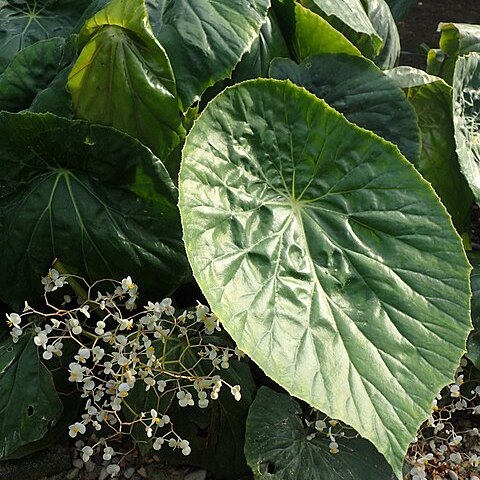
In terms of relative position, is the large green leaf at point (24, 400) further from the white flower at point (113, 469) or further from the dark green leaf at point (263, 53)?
the dark green leaf at point (263, 53)

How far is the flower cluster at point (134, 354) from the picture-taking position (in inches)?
53.8

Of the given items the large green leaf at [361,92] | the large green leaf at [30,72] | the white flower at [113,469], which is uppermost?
the large green leaf at [361,92]

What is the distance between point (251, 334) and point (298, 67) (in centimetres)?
74

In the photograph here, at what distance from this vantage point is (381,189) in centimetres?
144

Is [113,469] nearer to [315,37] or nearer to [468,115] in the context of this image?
[315,37]

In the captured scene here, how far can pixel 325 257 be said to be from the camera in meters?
1.37

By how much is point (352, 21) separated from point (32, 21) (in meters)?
0.80

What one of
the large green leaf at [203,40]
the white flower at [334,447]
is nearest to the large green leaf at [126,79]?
the large green leaf at [203,40]

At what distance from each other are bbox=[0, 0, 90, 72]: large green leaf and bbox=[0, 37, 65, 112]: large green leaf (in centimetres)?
26

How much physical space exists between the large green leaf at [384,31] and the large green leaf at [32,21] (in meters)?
0.73

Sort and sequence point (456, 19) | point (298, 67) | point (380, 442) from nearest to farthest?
point (380, 442), point (298, 67), point (456, 19)

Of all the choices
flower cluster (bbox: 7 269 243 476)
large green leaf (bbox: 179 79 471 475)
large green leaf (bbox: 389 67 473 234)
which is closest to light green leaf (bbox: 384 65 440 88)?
large green leaf (bbox: 389 67 473 234)

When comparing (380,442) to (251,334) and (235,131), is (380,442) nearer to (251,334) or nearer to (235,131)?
(251,334)

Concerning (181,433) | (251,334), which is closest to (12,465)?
(181,433)
